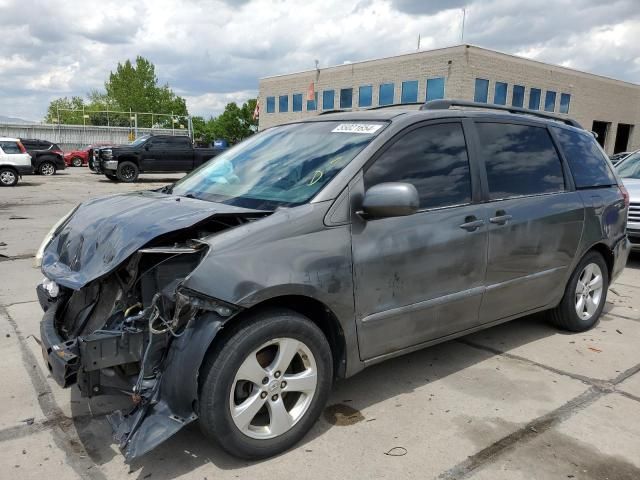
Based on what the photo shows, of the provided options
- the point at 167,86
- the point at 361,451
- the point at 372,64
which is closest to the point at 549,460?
the point at 361,451

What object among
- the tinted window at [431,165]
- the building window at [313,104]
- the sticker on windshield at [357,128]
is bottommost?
the tinted window at [431,165]

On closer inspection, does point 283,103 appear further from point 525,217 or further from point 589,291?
point 525,217

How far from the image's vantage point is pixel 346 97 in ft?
131

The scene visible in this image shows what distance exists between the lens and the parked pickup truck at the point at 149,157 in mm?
20875

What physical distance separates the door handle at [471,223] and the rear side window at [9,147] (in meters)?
20.3

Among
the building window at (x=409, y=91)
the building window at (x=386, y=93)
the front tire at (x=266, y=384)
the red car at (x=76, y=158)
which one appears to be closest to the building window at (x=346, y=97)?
the building window at (x=386, y=93)

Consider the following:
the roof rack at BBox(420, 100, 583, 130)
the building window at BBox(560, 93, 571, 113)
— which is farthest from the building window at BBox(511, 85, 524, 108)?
the roof rack at BBox(420, 100, 583, 130)

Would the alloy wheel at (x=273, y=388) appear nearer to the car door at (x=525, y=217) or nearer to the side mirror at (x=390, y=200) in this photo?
the side mirror at (x=390, y=200)

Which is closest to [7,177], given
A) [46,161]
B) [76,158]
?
[46,161]

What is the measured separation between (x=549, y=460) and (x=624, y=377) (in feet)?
4.91

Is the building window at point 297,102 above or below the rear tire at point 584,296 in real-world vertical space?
above

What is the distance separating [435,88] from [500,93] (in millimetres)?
4290

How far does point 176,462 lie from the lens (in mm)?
2721

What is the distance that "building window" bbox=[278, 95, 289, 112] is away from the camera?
45.9 m
